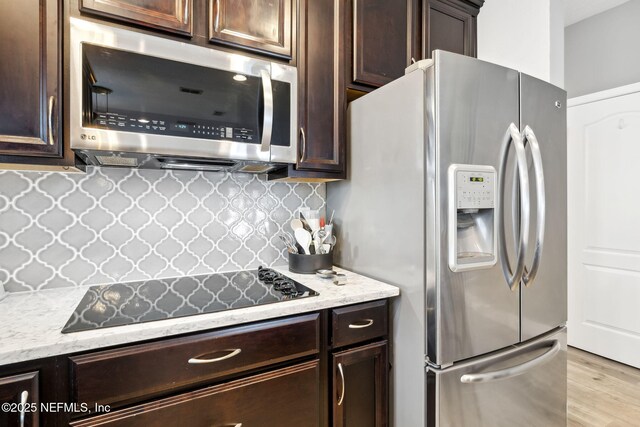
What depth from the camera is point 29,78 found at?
40.9 inches

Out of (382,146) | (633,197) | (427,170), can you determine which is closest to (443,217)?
(427,170)

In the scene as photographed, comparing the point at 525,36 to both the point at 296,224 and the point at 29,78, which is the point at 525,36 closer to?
the point at 296,224

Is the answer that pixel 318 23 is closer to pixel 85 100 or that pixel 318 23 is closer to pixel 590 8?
pixel 85 100

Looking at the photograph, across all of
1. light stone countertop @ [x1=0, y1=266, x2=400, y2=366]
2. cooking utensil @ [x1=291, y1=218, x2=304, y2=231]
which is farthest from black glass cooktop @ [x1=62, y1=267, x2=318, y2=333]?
cooking utensil @ [x1=291, y1=218, x2=304, y2=231]

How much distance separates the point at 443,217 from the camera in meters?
1.21

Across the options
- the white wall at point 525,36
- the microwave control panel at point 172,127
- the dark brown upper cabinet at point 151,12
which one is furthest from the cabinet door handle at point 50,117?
the white wall at point 525,36

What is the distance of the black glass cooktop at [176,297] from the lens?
40.6 inches

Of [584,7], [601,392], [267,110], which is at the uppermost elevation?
[584,7]

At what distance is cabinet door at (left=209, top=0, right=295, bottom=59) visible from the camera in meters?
1.30

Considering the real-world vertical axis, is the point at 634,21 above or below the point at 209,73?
above

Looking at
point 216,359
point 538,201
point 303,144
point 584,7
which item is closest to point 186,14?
point 303,144

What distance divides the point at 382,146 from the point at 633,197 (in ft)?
7.93

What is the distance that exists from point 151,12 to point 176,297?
1071 mm

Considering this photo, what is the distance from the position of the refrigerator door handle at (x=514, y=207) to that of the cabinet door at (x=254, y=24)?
3.34 ft
